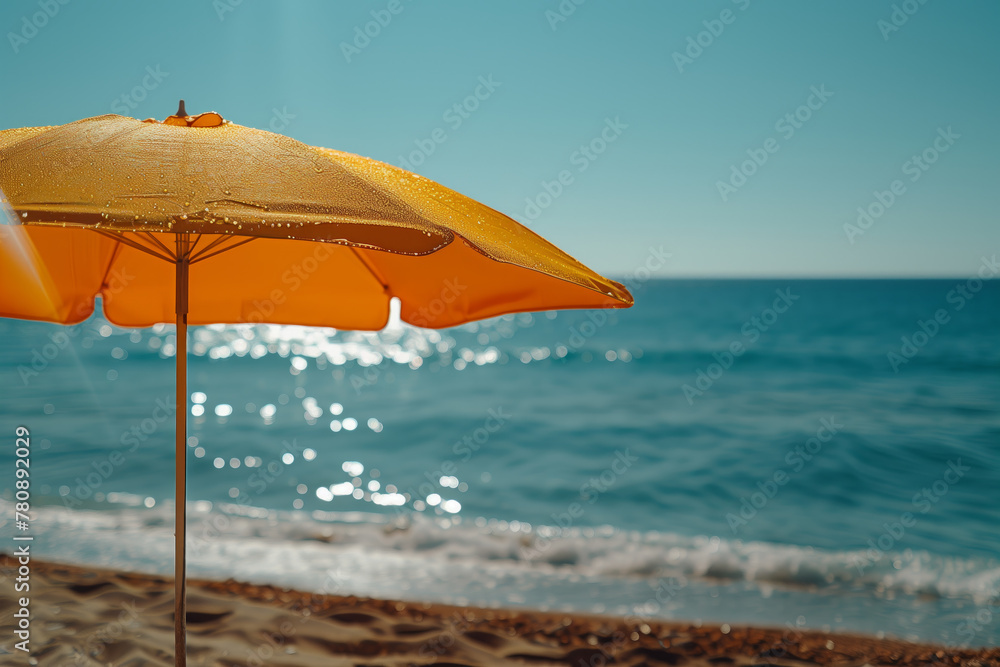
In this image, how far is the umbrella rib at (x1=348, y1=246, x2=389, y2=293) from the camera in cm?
307

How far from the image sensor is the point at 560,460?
10648mm

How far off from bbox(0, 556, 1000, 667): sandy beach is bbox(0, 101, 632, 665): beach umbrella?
1.64m

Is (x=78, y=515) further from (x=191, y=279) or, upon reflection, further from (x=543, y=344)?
(x=543, y=344)

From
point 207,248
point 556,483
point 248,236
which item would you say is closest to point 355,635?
point 207,248

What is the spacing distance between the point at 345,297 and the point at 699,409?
1292 centimetres

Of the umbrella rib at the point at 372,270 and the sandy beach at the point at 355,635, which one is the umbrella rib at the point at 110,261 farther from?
the sandy beach at the point at 355,635

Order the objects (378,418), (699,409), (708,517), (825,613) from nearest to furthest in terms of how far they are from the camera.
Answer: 1. (825,613)
2. (708,517)
3. (378,418)
4. (699,409)

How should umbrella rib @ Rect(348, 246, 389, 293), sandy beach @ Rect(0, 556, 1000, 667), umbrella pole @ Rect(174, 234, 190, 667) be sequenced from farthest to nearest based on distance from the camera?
1. sandy beach @ Rect(0, 556, 1000, 667)
2. umbrella rib @ Rect(348, 246, 389, 293)
3. umbrella pole @ Rect(174, 234, 190, 667)

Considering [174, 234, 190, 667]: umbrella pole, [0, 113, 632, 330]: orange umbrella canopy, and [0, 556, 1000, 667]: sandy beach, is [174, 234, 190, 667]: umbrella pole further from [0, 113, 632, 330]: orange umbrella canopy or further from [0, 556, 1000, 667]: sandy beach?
[0, 556, 1000, 667]: sandy beach

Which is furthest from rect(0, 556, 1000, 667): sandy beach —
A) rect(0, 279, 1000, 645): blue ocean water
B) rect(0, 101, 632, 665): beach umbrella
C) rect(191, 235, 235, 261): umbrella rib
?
rect(191, 235, 235, 261): umbrella rib

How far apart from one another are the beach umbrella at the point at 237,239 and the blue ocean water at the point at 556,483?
277 centimetres

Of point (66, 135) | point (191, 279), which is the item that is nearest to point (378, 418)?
point (191, 279)

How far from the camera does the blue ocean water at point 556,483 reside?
5.57 meters

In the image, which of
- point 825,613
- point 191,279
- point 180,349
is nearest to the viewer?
point 180,349
